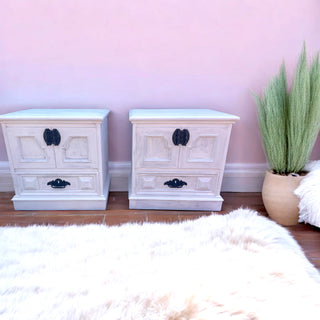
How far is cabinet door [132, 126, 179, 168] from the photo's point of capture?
4.24 ft

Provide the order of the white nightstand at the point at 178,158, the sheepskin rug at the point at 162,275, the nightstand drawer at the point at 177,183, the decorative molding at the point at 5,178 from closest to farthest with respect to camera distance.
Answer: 1. the sheepskin rug at the point at 162,275
2. the white nightstand at the point at 178,158
3. the nightstand drawer at the point at 177,183
4. the decorative molding at the point at 5,178

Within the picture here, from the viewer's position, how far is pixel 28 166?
133 centimetres

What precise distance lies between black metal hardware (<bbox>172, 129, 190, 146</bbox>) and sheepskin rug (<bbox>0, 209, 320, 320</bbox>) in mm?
484

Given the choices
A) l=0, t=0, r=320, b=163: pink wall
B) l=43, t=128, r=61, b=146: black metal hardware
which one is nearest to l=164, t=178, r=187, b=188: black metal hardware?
l=0, t=0, r=320, b=163: pink wall

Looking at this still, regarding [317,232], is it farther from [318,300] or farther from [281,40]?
[281,40]

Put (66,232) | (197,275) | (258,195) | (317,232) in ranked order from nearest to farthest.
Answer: (197,275), (66,232), (317,232), (258,195)

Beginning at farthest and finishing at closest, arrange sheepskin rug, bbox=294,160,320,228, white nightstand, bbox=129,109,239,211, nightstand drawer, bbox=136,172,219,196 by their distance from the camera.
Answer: nightstand drawer, bbox=136,172,219,196, white nightstand, bbox=129,109,239,211, sheepskin rug, bbox=294,160,320,228

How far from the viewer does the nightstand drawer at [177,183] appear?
1398 millimetres

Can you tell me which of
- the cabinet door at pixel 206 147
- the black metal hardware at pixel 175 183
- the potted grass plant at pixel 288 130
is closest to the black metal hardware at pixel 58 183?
the black metal hardware at pixel 175 183

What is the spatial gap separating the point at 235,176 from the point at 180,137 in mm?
695

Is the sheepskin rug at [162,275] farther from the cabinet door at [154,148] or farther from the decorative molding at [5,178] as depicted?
the decorative molding at [5,178]

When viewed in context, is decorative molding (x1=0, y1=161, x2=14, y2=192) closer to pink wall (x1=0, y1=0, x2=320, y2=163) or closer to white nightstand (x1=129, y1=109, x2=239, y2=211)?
pink wall (x1=0, y1=0, x2=320, y2=163)

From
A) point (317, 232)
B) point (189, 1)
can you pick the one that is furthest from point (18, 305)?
point (189, 1)

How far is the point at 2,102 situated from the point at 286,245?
186cm
